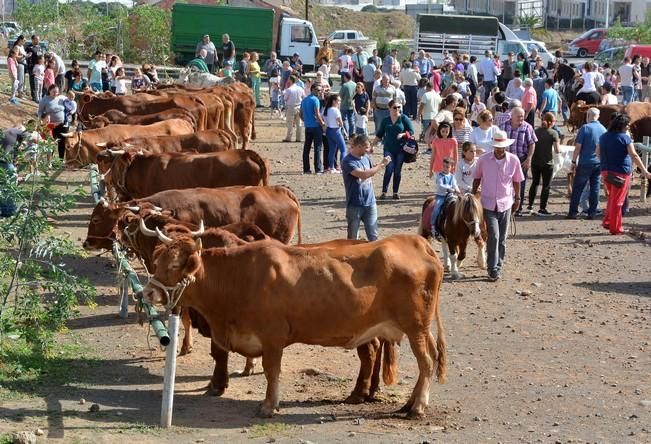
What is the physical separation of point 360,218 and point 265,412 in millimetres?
5477

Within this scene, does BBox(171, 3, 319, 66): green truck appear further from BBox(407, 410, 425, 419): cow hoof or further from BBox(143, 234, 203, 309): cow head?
BBox(407, 410, 425, 419): cow hoof

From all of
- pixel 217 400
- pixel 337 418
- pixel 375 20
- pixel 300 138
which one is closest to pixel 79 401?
pixel 217 400

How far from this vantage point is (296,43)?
50.5 m

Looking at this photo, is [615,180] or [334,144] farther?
[334,144]

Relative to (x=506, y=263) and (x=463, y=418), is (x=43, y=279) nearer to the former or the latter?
(x=463, y=418)

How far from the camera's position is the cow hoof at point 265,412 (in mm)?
9852

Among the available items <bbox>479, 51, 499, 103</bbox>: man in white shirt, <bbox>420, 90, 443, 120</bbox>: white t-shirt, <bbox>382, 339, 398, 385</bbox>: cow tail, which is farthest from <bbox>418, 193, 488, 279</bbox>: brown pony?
<bbox>479, 51, 499, 103</bbox>: man in white shirt

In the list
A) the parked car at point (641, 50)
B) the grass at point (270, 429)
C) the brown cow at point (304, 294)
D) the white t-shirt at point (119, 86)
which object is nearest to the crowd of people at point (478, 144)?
the brown cow at point (304, 294)

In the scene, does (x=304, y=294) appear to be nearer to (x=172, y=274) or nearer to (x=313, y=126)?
(x=172, y=274)

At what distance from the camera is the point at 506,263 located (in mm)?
16594

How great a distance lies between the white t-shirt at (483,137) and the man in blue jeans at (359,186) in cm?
347

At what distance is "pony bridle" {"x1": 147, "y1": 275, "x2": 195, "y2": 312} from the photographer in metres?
9.84

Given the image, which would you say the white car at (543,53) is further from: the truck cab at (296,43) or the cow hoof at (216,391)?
the cow hoof at (216,391)

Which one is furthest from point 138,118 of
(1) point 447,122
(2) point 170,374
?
(2) point 170,374
